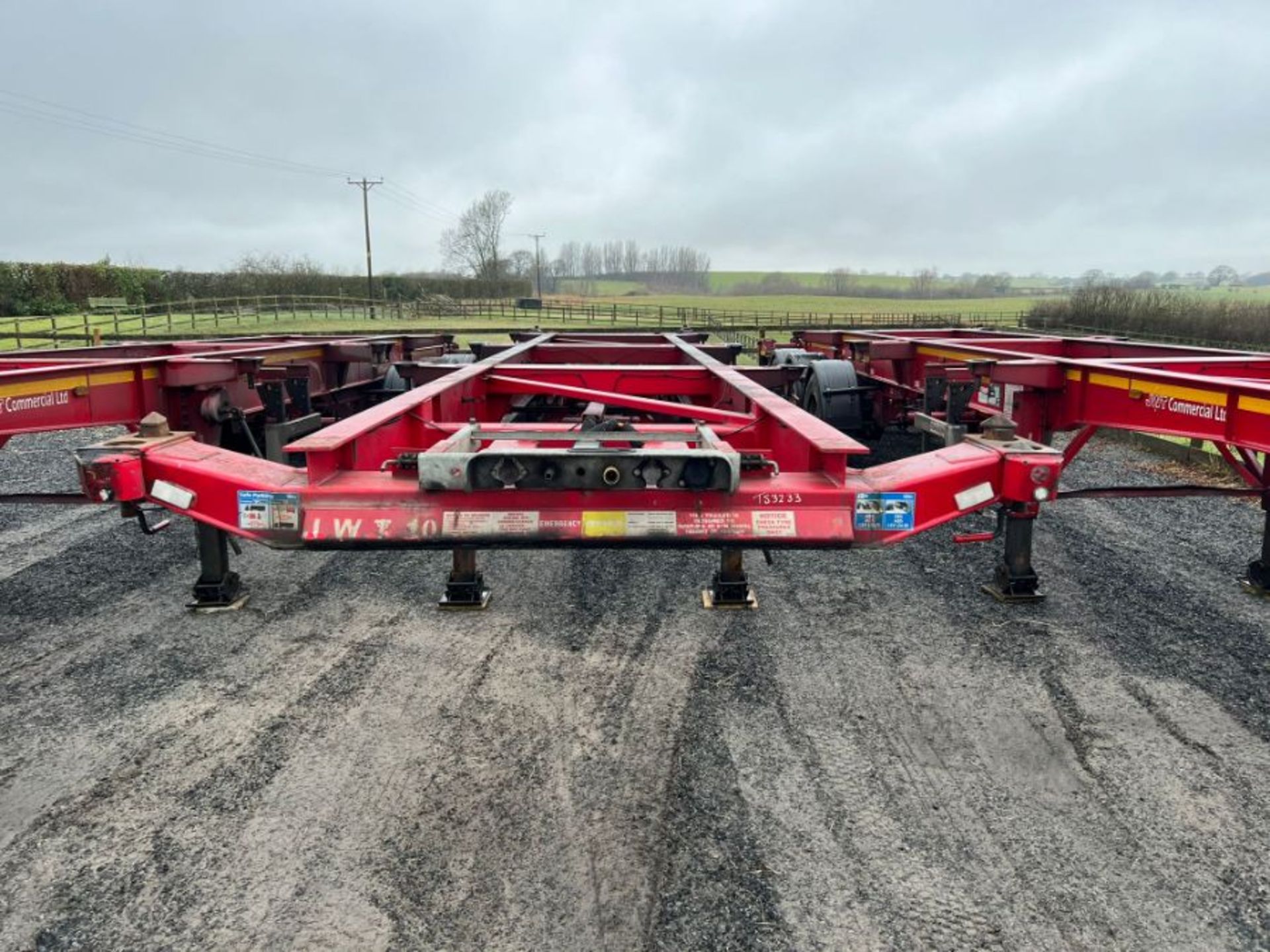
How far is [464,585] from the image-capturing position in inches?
162

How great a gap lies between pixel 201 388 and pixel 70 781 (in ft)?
9.25

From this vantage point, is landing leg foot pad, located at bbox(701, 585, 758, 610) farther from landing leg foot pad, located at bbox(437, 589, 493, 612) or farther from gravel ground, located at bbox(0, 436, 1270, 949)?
landing leg foot pad, located at bbox(437, 589, 493, 612)

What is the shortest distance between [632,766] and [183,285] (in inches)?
1974

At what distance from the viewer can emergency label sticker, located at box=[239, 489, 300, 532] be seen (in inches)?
113

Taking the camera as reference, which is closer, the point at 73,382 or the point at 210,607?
the point at 73,382

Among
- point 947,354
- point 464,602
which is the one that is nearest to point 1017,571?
point 947,354

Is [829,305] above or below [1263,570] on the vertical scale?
above

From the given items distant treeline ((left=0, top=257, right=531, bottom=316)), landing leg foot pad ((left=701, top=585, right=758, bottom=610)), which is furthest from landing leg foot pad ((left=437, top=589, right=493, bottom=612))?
distant treeline ((left=0, top=257, right=531, bottom=316))

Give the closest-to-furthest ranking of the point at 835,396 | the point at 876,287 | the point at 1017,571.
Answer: the point at 1017,571 → the point at 835,396 → the point at 876,287

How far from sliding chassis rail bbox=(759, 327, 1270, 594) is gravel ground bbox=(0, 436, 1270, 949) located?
0.81m

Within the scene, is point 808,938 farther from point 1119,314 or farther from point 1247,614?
point 1119,314

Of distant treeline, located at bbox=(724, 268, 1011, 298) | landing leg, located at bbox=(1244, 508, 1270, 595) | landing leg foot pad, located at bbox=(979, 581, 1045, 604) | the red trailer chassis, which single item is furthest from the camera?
distant treeline, located at bbox=(724, 268, 1011, 298)

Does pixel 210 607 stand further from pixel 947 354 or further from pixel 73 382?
pixel 947 354

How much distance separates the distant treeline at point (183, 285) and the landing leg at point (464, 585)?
4341 centimetres
